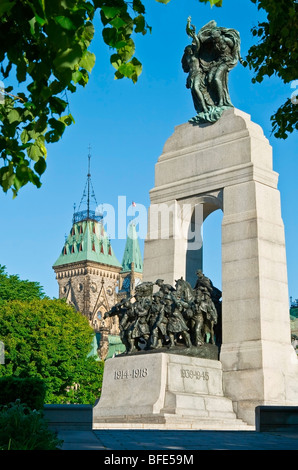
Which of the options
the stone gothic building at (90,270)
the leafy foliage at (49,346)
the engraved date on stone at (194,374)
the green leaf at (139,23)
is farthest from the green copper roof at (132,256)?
the green leaf at (139,23)

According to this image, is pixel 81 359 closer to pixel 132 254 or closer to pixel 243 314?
pixel 243 314

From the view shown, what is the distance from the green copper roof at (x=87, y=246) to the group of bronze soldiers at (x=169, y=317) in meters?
134

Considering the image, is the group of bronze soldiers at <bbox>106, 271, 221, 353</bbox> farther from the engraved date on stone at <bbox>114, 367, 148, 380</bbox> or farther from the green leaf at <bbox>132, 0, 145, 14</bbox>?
the green leaf at <bbox>132, 0, 145, 14</bbox>

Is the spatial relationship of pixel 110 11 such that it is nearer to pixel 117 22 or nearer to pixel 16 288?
pixel 117 22

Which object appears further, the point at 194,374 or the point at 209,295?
the point at 209,295

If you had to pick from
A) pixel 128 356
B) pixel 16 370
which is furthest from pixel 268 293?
pixel 16 370

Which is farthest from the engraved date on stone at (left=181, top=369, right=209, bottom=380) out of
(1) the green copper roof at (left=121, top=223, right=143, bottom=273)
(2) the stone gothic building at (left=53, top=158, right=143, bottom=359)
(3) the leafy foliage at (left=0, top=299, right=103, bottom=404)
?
(1) the green copper roof at (left=121, top=223, right=143, bottom=273)

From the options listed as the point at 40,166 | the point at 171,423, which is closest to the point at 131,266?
the point at 171,423

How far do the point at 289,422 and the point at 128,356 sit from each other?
7189 millimetres

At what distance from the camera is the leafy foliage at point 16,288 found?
61.1 m

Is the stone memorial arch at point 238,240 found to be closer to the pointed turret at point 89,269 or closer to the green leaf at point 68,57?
the green leaf at point 68,57

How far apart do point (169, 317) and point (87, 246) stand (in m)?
143

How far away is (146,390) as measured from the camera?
21.4 metres

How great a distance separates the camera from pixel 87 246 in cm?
16488
